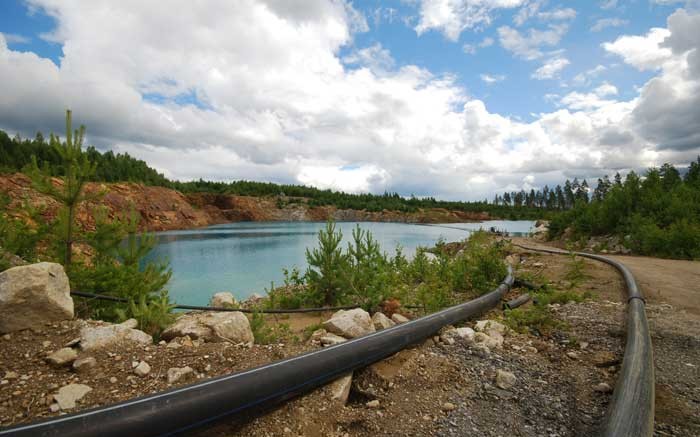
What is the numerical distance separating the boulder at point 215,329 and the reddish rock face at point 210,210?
32264 millimetres

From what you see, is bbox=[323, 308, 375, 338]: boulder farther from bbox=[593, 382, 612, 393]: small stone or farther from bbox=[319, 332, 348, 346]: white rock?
bbox=[593, 382, 612, 393]: small stone

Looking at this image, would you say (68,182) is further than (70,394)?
Yes

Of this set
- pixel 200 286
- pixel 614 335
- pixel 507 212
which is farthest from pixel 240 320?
pixel 507 212

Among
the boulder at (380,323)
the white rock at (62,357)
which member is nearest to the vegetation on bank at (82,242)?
the white rock at (62,357)

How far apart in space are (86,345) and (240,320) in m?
1.58

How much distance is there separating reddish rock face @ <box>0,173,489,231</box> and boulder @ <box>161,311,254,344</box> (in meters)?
32.3

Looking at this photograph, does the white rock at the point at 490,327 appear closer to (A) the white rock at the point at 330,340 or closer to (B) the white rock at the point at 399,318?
(B) the white rock at the point at 399,318

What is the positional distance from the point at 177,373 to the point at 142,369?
1.00 ft

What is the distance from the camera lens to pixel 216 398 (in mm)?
2107

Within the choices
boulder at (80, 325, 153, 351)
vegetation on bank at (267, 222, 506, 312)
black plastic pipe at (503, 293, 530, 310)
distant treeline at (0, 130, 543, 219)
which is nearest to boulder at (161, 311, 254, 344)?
boulder at (80, 325, 153, 351)

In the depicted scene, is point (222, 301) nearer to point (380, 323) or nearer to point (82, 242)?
point (82, 242)

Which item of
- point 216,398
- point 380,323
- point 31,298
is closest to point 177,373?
point 216,398

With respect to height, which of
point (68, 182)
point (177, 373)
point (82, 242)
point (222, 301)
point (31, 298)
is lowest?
point (222, 301)

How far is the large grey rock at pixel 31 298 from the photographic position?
3.17 m
